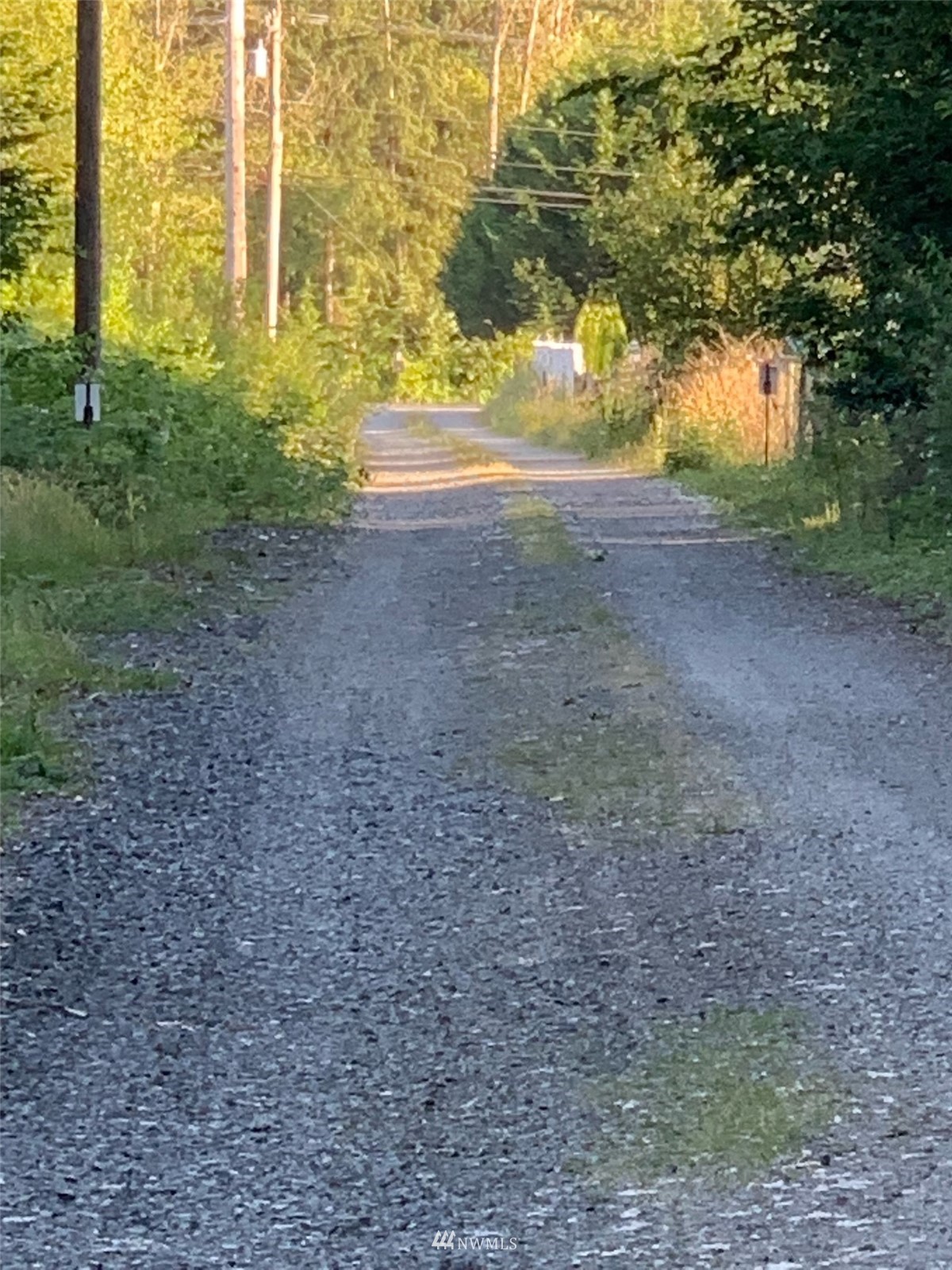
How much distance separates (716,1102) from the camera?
5469 mm

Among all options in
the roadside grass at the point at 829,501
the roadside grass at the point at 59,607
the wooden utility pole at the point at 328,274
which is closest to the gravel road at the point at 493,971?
the roadside grass at the point at 59,607

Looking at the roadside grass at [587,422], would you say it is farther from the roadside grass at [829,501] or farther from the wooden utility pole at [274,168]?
the wooden utility pole at [274,168]

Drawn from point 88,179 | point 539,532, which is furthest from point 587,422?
point 88,179

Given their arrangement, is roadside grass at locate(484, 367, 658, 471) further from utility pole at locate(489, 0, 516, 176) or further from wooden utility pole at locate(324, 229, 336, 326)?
utility pole at locate(489, 0, 516, 176)

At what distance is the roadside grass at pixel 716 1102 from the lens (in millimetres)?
5078

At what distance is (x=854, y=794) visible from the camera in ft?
29.7

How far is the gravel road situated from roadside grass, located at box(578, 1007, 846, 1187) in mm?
12

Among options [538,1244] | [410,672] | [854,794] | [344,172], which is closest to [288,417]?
[410,672]

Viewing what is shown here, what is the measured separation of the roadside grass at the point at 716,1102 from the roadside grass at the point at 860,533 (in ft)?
27.7

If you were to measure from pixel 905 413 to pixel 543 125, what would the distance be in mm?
46049

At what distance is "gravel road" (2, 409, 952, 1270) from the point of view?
4840 millimetres

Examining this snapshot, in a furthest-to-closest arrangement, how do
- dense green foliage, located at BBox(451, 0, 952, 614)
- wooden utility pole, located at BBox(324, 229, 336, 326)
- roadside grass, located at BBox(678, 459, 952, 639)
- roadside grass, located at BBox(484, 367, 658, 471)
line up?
1. wooden utility pole, located at BBox(324, 229, 336, 326)
2. roadside grass, located at BBox(484, 367, 658, 471)
3. dense green foliage, located at BBox(451, 0, 952, 614)
4. roadside grass, located at BBox(678, 459, 952, 639)

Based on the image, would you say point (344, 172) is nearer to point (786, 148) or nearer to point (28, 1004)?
point (786, 148)

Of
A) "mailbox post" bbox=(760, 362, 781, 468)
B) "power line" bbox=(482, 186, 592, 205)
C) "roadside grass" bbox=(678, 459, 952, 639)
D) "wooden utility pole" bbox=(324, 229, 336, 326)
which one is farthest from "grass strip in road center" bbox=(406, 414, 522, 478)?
"wooden utility pole" bbox=(324, 229, 336, 326)
